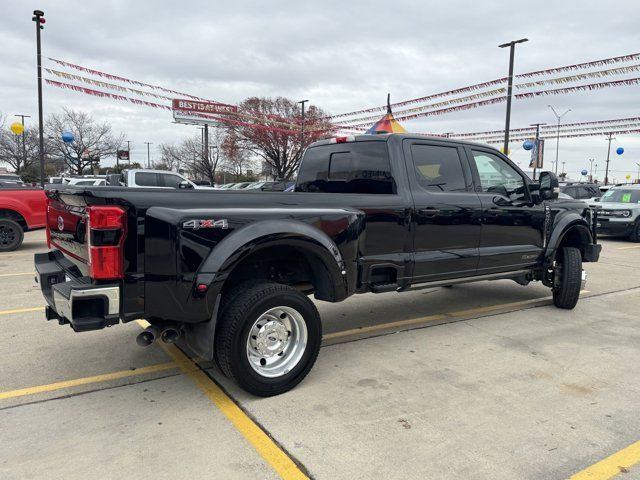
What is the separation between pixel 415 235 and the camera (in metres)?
4.38

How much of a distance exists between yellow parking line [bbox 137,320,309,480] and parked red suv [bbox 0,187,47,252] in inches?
294

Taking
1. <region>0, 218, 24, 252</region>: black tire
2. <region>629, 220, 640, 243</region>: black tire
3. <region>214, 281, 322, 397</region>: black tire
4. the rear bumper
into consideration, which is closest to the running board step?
<region>214, 281, 322, 397</region>: black tire

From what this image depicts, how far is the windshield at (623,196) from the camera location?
591 inches

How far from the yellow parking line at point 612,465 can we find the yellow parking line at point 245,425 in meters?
1.50

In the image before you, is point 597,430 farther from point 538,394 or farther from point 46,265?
point 46,265

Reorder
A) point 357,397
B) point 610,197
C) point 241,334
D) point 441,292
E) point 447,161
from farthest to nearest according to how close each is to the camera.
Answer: point 610,197
point 441,292
point 447,161
point 357,397
point 241,334

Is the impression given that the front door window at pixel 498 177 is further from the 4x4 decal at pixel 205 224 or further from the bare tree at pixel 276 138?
the bare tree at pixel 276 138

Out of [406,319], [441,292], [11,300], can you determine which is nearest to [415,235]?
[406,319]

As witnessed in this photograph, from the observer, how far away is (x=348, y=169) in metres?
4.81

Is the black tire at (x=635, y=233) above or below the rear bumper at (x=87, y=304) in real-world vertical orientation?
below

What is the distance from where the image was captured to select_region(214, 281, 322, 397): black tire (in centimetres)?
321

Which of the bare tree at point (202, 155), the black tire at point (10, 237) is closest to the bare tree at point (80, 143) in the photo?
the bare tree at point (202, 155)

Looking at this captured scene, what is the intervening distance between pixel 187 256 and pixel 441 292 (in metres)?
4.79

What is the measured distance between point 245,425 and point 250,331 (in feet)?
1.93
